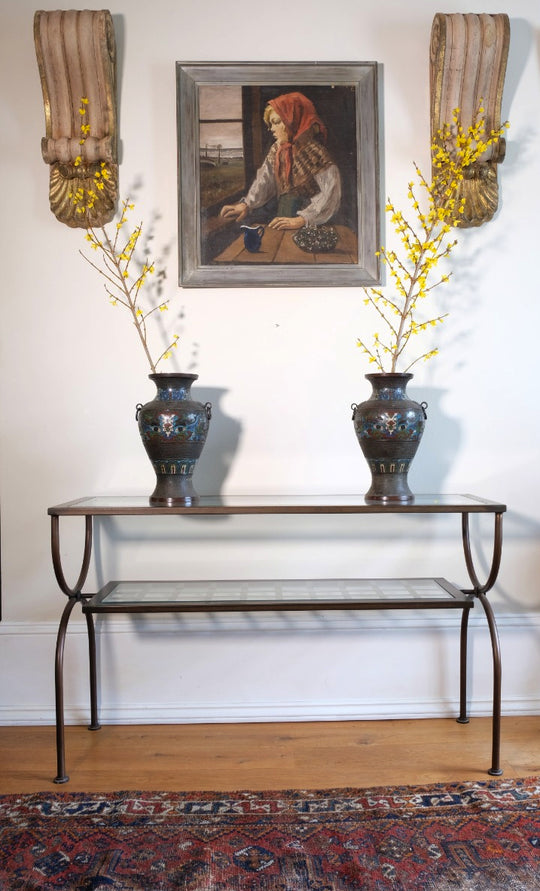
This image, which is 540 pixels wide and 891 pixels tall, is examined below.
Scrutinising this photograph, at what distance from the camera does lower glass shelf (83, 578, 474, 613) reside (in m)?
1.90

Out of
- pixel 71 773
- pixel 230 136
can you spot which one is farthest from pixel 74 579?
pixel 230 136

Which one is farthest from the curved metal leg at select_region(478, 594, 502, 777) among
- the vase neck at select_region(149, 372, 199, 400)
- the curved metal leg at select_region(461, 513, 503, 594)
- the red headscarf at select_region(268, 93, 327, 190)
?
the red headscarf at select_region(268, 93, 327, 190)

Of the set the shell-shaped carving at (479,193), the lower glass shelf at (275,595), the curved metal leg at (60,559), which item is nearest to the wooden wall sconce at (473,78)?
the shell-shaped carving at (479,193)

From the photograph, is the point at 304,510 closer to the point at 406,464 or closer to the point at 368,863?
the point at 406,464

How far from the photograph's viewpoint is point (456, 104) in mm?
2186

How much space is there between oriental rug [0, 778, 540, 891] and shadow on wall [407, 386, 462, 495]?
0.93 m

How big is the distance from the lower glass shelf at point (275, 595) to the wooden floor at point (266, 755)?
0.44 m

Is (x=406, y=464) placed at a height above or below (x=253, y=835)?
above

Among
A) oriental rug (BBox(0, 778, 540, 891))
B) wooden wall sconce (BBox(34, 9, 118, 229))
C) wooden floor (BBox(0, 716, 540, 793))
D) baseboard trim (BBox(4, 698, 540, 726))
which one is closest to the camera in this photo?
oriental rug (BBox(0, 778, 540, 891))

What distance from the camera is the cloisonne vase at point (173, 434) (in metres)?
1.95

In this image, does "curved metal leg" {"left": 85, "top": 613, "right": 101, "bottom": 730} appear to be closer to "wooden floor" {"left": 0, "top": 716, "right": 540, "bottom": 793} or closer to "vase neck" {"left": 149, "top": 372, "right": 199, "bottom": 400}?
"wooden floor" {"left": 0, "top": 716, "right": 540, "bottom": 793}

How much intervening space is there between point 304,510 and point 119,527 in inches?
29.0

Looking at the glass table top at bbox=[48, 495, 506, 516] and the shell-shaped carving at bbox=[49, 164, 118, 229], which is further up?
the shell-shaped carving at bbox=[49, 164, 118, 229]

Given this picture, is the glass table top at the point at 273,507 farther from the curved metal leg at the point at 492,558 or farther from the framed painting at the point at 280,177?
the framed painting at the point at 280,177
